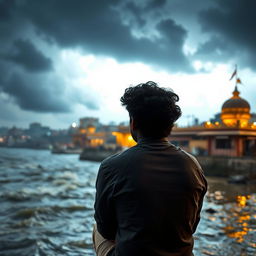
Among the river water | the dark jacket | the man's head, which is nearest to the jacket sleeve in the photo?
the dark jacket

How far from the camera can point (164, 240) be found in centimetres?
191

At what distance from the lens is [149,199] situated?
1.88m

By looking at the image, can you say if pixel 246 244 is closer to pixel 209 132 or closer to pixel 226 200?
pixel 226 200

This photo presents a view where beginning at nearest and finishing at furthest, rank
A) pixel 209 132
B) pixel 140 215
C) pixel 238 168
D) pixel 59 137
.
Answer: pixel 140 215 < pixel 238 168 < pixel 209 132 < pixel 59 137

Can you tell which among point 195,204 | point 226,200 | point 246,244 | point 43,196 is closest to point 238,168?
point 226,200

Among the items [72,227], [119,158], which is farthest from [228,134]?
[119,158]

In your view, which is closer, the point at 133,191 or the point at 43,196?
the point at 133,191

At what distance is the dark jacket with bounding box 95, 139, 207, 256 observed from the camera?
188cm

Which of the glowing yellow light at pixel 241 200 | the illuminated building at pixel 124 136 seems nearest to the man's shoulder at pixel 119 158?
the glowing yellow light at pixel 241 200

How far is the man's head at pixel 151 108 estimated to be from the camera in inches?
82.2

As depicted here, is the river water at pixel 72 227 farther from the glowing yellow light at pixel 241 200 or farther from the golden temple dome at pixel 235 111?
the golden temple dome at pixel 235 111

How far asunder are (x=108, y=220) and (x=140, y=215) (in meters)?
0.31

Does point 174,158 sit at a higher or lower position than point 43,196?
higher

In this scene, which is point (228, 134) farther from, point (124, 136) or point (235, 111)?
point (124, 136)
